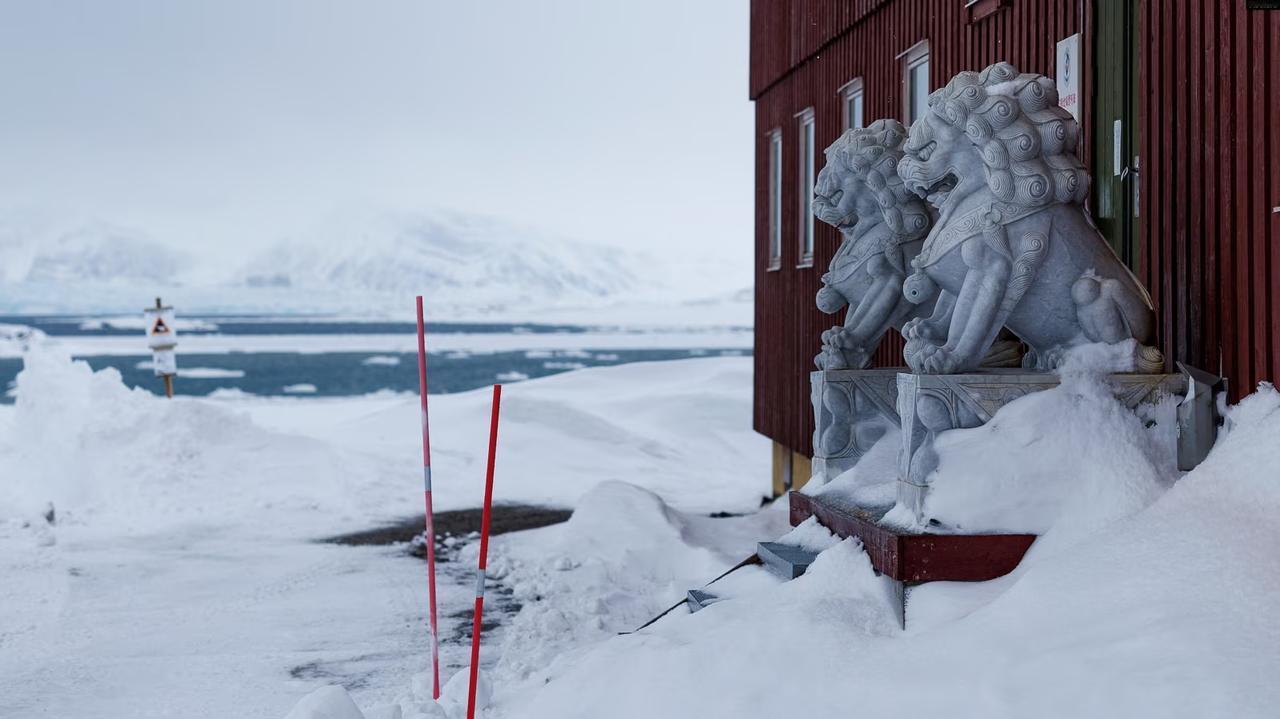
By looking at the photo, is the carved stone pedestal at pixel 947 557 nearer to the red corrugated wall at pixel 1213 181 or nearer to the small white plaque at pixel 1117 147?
the red corrugated wall at pixel 1213 181

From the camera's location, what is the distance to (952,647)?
4238 millimetres

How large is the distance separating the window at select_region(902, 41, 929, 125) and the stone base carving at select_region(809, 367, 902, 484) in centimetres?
411

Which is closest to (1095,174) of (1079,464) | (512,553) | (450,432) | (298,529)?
(1079,464)

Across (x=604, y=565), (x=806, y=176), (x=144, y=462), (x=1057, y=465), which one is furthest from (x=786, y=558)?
(x=144, y=462)

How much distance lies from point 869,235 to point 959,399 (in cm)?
178

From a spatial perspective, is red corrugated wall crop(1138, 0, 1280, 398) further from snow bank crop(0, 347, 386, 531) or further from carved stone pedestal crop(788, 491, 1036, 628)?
snow bank crop(0, 347, 386, 531)

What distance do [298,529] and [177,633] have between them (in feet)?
15.5

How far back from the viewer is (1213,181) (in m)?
5.55

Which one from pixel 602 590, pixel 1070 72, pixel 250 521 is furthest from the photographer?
pixel 250 521

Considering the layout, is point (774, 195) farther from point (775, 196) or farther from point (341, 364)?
point (341, 364)

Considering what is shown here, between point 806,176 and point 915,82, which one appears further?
point 806,176

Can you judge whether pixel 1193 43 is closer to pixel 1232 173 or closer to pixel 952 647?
pixel 1232 173

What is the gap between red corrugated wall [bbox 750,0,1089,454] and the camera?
8.42 metres

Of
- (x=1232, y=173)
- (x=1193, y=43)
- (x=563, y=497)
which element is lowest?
(x=563, y=497)
